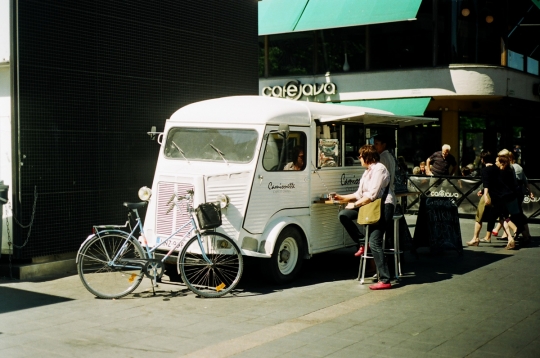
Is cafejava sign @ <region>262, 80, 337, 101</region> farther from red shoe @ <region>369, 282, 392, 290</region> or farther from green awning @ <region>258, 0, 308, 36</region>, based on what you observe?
red shoe @ <region>369, 282, 392, 290</region>

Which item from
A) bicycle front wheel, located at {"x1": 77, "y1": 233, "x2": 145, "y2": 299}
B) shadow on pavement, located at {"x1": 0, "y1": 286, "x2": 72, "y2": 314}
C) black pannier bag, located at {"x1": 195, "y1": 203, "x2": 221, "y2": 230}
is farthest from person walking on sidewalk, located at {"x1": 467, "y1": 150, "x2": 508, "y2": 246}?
shadow on pavement, located at {"x1": 0, "y1": 286, "x2": 72, "y2": 314}

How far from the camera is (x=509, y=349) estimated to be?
624 centimetres

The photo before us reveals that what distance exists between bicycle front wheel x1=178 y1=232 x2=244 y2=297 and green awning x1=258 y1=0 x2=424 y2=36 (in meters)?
15.0

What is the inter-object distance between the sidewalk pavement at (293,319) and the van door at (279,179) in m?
0.97

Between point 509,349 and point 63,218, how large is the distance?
6.32m

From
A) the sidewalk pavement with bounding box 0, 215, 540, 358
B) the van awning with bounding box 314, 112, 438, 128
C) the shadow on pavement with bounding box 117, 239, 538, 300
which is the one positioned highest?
the van awning with bounding box 314, 112, 438, 128

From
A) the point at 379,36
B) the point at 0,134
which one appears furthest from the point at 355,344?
the point at 379,36

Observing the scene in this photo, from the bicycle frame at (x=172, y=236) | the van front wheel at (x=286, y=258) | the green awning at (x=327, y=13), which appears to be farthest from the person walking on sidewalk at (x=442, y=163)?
the bicycle frame at (x=172, y=236)

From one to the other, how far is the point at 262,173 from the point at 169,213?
128cm

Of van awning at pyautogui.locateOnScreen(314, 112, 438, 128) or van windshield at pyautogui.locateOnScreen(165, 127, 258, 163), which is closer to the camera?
van windshield at pyautogui.locateOnScreen(165, 127, 258, 163)

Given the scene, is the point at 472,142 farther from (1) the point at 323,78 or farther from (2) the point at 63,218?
(2) the point at 63,218

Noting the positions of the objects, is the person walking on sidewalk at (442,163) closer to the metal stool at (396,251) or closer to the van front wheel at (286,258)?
the metal stool at (396,251)

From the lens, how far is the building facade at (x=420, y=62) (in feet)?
77.5

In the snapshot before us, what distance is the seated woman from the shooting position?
970 centimetres
